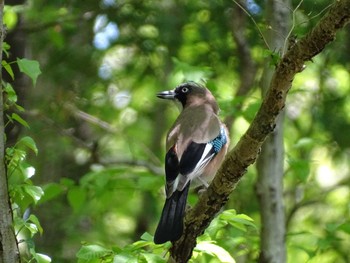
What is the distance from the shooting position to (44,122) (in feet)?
Result: 27.2

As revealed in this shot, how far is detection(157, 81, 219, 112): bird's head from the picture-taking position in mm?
6668

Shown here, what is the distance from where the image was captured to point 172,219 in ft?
14.7

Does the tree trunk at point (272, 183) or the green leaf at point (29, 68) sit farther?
the tree trunk at point (272, 183)

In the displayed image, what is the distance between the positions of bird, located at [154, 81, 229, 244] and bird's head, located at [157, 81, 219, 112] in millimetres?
46

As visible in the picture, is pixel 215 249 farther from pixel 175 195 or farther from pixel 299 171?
pixel 299 171

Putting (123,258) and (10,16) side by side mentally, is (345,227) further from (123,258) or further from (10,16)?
(10,16)

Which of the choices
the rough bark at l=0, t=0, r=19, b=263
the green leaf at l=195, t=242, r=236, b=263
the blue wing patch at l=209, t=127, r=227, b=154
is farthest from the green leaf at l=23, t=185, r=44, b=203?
the blue wing patch at l=209, t=127, r=227, b=154

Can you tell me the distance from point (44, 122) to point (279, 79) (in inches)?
198

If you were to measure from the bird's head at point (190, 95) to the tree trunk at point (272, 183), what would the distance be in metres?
0.45

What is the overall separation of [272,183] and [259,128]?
10.3ft

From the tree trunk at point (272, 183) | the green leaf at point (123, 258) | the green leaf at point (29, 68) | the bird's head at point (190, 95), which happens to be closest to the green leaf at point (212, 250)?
the green leaf at point (123, 258)

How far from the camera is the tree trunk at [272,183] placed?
6.59m

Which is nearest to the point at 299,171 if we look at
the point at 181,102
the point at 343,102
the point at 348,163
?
the point at 181,102

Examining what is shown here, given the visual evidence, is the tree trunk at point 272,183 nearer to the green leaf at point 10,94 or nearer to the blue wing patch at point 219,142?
the blue wing patch at point 219,142
